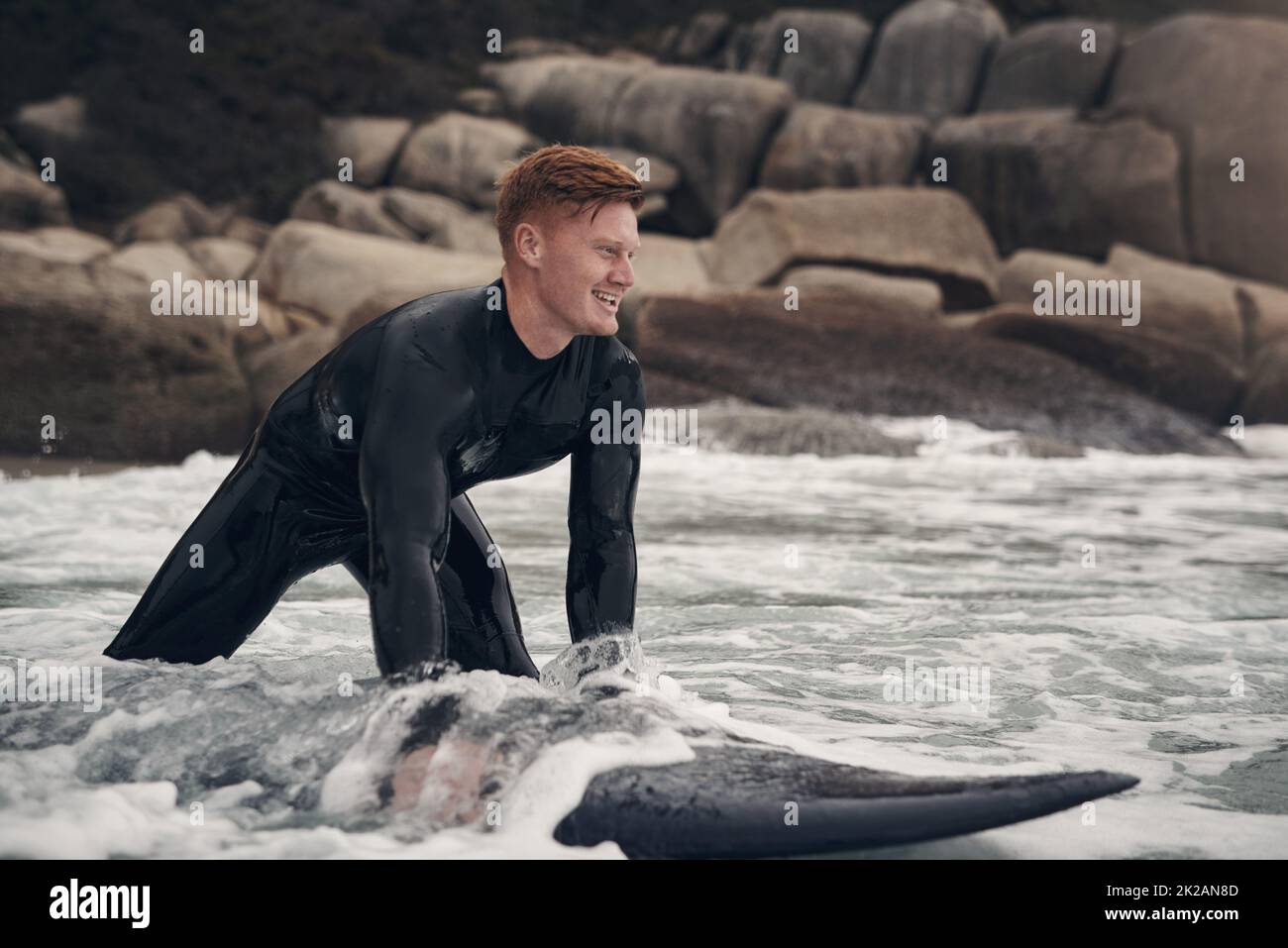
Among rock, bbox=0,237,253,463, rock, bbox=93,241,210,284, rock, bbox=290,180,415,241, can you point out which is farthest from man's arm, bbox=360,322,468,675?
rock, bbox=290,180,415,241

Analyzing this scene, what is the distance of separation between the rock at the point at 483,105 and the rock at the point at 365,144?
988mm

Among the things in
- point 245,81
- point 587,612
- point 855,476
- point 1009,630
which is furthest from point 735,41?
point 587,612

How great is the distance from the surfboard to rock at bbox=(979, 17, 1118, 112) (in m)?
19.2

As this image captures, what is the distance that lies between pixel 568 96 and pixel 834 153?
4.26 meters

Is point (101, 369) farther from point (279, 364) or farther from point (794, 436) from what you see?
point (794, 436)

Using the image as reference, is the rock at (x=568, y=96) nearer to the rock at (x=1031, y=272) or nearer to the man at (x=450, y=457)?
the rock at (x=1031, y=272)

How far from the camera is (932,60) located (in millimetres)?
21250

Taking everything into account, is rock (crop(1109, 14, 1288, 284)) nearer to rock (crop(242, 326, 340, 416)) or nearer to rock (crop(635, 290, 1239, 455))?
rock (crop(635, 290, 1239, 455))

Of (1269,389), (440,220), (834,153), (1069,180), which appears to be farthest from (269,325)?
(1269,389)

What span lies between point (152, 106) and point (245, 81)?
1.59 meters

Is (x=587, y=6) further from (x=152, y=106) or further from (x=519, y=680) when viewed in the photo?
(x=519, y=680)

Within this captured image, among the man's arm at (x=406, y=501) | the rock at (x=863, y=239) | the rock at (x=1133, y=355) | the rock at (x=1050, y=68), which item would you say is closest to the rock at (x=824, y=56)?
the rock at (x=1050, y=68)

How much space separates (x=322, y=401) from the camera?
2.84 meters

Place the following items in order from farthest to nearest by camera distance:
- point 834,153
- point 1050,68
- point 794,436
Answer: point 1050,68 → point 834,153 → point 794,436
